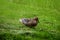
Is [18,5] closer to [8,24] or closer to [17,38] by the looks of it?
[8,24]

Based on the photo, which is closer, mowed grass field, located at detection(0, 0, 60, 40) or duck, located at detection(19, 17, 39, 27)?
mowed grass field, located at detection(0, 0, 60, 40)

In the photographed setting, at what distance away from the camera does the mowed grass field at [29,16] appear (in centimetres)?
342

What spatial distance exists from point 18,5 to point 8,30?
1.86ft

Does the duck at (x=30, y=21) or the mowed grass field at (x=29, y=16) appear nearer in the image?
the mowed grass field at (x=29, y=16)

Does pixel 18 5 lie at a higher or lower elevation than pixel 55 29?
higher

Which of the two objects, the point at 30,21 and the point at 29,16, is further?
the point at 29,16

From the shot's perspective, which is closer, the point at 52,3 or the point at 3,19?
the point at 3,19

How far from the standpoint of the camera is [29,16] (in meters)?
3.75

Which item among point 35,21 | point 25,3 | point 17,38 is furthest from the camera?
point 25,3

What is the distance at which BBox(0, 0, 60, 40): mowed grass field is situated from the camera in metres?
3.42

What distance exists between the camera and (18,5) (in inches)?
151

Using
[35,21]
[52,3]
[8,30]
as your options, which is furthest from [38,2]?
[8,30]

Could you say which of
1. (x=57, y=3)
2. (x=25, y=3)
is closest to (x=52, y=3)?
(x=57, y=3)

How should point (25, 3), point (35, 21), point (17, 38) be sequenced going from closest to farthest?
point (17, 38)
point (35, 21)
point (25, 3)
